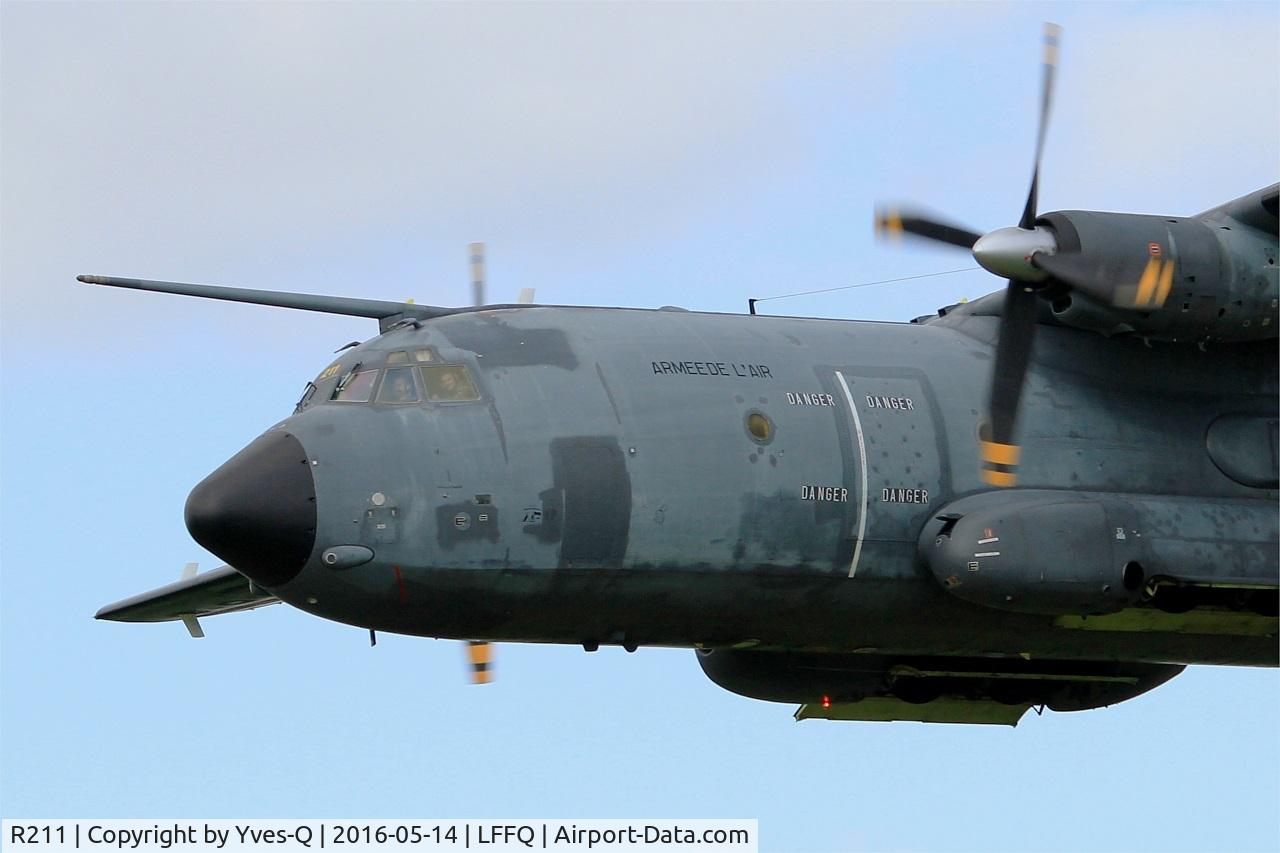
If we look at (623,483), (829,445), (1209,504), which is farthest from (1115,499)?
(623,483)

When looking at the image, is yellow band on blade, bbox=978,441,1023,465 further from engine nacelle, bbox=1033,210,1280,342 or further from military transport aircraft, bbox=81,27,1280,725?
engine nacelle, bbox=1033,210,1280,342

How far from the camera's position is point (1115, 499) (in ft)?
68.9

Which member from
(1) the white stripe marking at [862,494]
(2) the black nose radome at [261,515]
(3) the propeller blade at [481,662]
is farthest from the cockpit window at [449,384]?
(1) the white stripe marking at [862,494]

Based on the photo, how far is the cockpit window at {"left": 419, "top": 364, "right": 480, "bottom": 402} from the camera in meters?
19.6

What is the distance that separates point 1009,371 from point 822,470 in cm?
196

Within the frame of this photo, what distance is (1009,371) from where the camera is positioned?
67.9 ft

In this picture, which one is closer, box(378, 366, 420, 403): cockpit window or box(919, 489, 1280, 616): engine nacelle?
box(378, 366, 420, 403): cockpit window

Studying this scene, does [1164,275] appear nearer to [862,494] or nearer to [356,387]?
[862,494]

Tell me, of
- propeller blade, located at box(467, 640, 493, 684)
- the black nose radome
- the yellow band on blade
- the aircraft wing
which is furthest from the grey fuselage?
the aircraft wing

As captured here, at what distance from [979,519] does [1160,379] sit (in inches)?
116

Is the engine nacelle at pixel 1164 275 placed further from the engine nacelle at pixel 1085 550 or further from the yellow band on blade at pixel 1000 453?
the engine nacelle at pixel 1085 550

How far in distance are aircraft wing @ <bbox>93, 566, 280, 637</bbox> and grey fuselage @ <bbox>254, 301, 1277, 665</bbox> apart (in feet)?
17.1

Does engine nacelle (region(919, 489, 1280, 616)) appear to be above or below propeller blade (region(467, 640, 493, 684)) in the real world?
above

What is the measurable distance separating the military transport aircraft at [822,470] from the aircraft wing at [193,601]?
480cm
